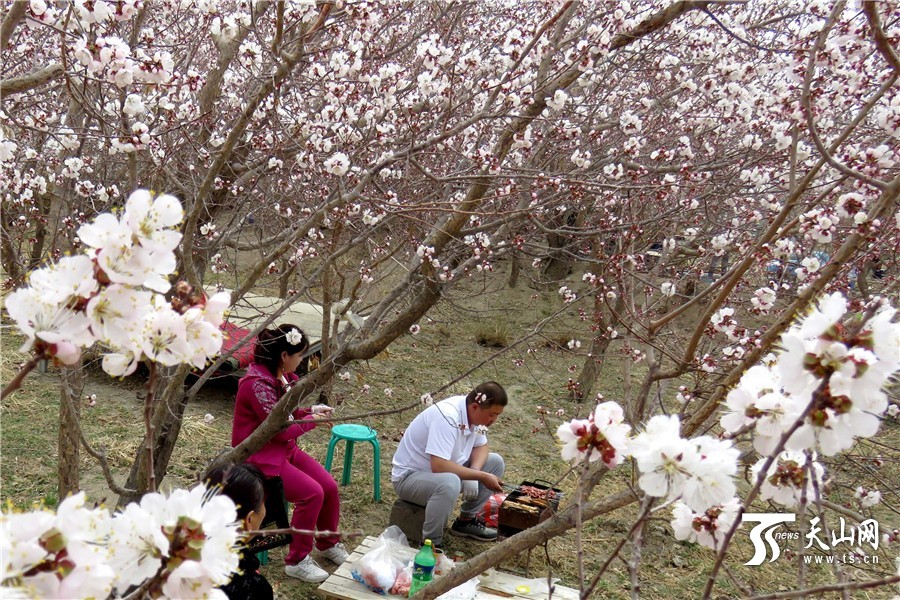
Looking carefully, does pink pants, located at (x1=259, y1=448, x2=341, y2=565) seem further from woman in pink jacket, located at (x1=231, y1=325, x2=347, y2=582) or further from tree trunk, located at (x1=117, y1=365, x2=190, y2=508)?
tree trunk, located at (x1=117, y1=365, x2=190, y2=508)

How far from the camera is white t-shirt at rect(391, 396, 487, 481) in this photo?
13.2 feet

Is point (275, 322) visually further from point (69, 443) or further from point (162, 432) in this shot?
point (69, 443)

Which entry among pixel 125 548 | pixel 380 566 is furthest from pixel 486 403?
pixel 125 548

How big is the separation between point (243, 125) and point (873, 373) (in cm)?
222

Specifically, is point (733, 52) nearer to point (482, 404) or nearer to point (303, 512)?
point (482, 404)

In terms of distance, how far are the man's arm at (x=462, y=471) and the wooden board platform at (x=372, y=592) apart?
1.58 ft

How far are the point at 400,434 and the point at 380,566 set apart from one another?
2.21 metres

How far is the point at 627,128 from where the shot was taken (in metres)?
4.68

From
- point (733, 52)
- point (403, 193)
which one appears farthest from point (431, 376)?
point (733, 52)

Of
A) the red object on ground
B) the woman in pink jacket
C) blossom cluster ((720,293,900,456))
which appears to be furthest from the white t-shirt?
blossom cluster ((720,293,900,456))

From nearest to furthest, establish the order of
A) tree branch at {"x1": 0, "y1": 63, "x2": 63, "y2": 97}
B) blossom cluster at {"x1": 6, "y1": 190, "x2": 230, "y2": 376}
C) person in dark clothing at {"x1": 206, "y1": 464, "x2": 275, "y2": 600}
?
blossom cluster at {"x1": 6, "y1": 190, "x2": 230, "y2": 376} → tree branch at {"x1": 0, "y1": 63, "x2": 63, "y2": 97} → person in dark clothing at {"x1": 206, "y1": 464, "x2": 275, "y2": 600}

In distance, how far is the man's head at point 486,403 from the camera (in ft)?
12.9

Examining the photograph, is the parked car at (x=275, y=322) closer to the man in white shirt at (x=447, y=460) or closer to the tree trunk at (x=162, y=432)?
the man in white shirt at (x=447, y=460)

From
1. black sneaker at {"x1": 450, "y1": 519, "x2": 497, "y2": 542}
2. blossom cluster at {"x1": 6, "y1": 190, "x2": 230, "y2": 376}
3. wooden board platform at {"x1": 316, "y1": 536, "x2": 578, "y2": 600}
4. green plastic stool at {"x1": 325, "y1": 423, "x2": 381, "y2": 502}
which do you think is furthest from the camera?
green plastic stool at {"x1": 325, "y1": 423, "x2": 381, "y2": 502}
